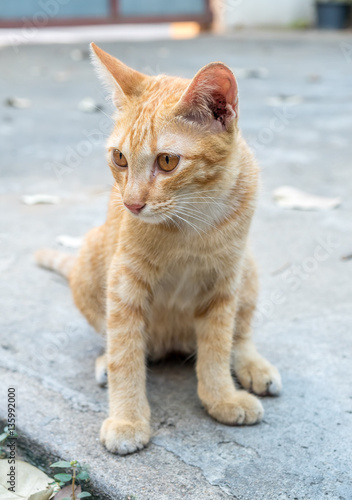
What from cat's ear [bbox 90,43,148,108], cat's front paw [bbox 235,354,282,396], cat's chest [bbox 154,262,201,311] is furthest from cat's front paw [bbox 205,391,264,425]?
cat's ear [bbox 90,43,148,108]

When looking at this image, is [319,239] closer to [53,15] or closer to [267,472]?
[267,472]

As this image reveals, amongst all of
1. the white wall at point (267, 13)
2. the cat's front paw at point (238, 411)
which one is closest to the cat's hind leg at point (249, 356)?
the cat's front paw at point (238, 411)

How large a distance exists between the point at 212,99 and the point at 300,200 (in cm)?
221

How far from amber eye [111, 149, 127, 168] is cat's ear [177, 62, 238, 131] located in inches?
9.1

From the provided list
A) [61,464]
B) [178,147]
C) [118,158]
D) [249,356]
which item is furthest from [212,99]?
[61,464]

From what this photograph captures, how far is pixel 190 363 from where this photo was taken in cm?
256

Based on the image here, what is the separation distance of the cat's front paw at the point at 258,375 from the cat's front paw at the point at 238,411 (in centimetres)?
13

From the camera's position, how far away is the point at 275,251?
3.48m

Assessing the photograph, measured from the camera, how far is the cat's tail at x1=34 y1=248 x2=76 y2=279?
311cm

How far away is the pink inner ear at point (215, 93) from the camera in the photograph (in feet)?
6.10

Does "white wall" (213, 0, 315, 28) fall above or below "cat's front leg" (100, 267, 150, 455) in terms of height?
below

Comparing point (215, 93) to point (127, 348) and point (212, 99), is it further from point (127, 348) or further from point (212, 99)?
point (127, 348)

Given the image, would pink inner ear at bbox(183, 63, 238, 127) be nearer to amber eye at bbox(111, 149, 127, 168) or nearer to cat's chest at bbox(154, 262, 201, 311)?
amber eye at bbox(111, 149, 127, 168)

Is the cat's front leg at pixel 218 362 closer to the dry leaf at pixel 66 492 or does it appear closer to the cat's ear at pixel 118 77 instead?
the dry leaf at pixel 66 492
